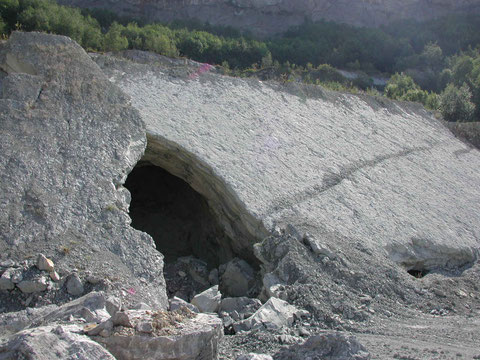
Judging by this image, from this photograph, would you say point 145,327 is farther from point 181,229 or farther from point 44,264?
point 181,229

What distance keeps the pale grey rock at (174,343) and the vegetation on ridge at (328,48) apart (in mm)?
10824

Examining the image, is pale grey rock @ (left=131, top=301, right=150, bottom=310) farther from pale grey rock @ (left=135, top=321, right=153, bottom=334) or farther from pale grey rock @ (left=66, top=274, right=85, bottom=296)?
pale grey rock @ (left=135, top=321, right=153, bottom=334)

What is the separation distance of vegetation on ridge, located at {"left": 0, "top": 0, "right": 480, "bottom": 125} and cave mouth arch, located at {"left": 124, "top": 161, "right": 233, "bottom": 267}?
17.4 feet

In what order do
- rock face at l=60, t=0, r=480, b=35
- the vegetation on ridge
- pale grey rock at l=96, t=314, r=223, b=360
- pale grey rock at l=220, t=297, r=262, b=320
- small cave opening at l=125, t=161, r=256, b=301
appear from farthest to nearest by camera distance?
rock face at l=60, t=0, r=480, b=35 < the vegetation on ridge < small cave opening at l=125, t=161, r=256, b=301 < pale grey rock at l=220, t=297, r=262, b=320 < pale grey rock at l=96, t=314, r=223, b=360

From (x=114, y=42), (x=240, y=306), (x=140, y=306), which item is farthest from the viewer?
(x=114, y=42)

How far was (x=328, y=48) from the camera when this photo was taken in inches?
1362

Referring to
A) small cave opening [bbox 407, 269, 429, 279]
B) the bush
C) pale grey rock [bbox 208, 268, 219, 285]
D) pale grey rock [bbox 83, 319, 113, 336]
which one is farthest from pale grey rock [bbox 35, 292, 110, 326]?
the bush

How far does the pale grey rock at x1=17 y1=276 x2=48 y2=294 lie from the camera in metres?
5.16

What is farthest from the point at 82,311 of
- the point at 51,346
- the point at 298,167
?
the point at 298,167

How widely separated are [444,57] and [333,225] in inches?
1173

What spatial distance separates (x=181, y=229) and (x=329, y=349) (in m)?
6.85

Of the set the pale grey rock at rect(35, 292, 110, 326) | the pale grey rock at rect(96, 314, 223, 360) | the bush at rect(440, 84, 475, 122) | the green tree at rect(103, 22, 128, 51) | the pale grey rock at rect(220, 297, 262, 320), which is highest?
the bush at rect(440, 84, 475, 122)

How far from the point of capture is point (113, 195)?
648 cm

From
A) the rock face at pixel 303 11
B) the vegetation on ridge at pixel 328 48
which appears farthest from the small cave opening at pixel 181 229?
the rock face at pixel 303 11
